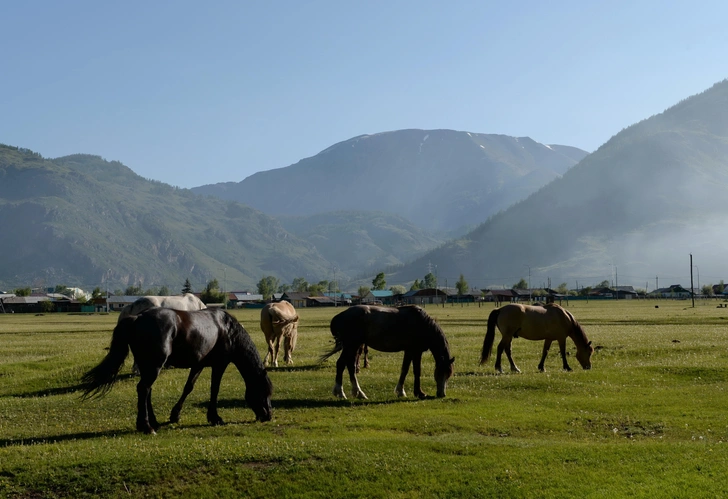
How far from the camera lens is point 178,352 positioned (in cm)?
1620

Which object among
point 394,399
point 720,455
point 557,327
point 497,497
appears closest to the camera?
A: point 497,497

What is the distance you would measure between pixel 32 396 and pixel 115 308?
184473 mm

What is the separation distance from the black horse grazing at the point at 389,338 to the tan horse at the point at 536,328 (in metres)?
6.23

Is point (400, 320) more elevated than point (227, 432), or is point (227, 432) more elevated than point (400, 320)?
point (400, 320)

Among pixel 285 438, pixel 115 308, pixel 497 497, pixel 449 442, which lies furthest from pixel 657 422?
pixel 115 308

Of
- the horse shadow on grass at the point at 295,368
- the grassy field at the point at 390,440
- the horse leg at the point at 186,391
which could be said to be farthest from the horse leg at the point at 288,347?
the horse leg at the point at 186,391

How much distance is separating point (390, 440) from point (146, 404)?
18.4 feet

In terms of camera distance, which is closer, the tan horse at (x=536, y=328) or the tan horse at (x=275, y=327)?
the tan horse at (x=536, y=328)

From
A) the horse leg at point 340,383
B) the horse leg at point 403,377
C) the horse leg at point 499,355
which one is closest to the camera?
the horse leg at point 340,383

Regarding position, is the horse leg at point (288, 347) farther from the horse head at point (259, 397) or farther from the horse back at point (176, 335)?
the horse back at point (176, 335)

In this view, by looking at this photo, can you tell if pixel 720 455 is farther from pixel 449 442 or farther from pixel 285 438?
pixel 285 438

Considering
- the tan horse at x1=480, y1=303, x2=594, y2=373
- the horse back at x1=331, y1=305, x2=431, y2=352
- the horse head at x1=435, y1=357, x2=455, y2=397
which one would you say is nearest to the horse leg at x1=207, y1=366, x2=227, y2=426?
the horse back at x1=331, y1=305, x2=431, y2=352

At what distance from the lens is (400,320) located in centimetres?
2108

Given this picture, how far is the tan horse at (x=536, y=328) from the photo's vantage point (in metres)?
26.8
